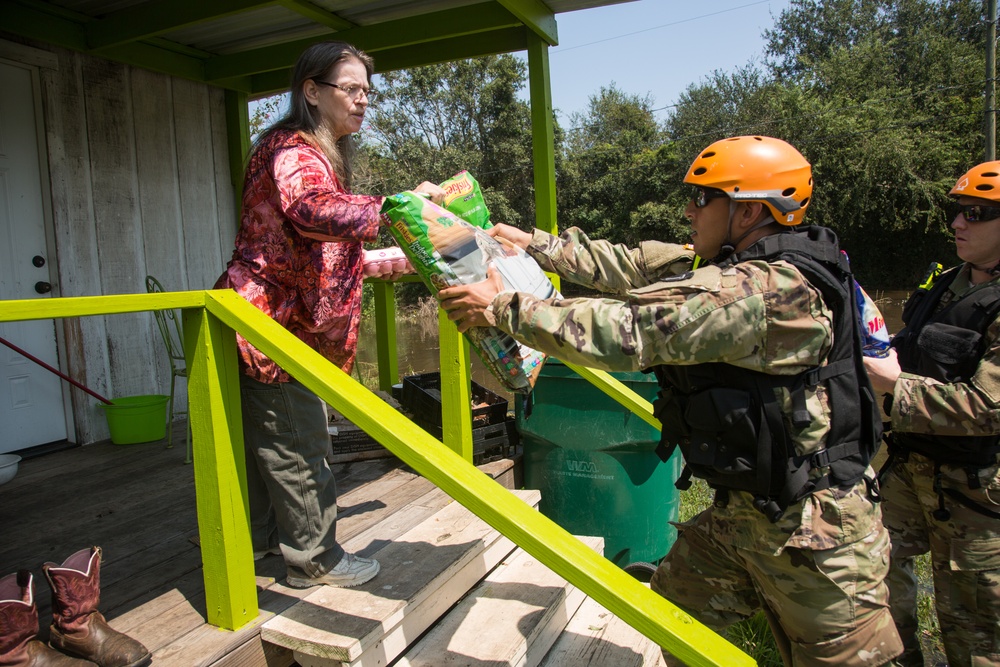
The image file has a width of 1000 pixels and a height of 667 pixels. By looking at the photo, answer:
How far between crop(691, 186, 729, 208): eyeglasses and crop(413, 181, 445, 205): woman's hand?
790mm

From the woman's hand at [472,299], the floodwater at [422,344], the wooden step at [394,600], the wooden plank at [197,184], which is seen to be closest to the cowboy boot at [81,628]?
the wooden step at [394,600]

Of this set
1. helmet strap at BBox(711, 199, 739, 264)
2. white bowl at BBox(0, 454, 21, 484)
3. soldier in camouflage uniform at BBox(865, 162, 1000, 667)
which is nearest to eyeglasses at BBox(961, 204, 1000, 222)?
soldier in camouflage uniform at BBox(865, 162, 1000, 667)

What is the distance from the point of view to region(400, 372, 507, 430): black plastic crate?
13.7ft

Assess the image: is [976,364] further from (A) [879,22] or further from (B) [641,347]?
(A) [879,22]

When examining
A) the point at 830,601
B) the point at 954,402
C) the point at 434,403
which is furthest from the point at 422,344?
the point at 830,601

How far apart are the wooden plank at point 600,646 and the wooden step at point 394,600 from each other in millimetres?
422

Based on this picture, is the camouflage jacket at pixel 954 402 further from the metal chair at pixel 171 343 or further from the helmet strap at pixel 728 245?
the metal chair at pixel 171 343

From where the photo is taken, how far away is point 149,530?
2.97 meters

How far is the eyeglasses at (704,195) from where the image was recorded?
1.99 metres

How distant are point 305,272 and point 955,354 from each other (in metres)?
2.32

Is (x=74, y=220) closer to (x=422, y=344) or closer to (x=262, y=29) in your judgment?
(x=262, y=29)

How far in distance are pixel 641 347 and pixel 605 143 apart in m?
34.5

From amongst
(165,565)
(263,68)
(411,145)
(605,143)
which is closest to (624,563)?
(165,565)

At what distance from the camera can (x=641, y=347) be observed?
178 cm
